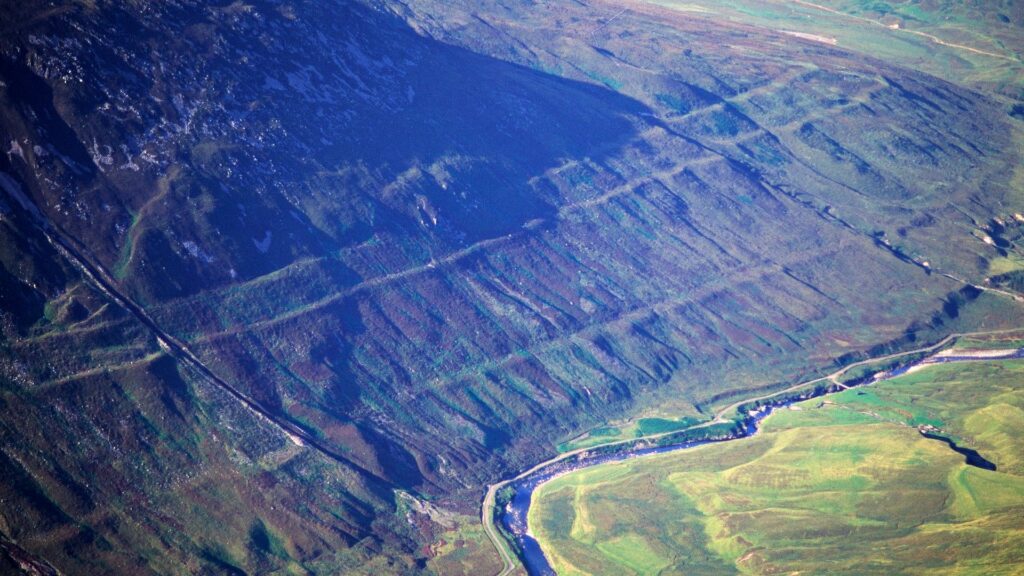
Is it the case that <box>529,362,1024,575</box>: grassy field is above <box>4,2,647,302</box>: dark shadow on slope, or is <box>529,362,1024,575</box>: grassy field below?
below

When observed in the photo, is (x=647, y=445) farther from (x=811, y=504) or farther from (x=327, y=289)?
(x=327, y=289)

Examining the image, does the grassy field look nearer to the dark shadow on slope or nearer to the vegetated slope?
the vegetated slope

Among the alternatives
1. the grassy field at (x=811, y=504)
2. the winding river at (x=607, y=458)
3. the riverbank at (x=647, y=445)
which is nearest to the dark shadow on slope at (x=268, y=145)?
the riverbank at (x=647, y=445)

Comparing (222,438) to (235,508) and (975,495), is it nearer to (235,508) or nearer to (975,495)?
(235,508)

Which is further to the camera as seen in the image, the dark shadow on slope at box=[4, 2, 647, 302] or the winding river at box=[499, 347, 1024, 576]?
the dark shadow on slope at box=[4, 2, 647, 302]

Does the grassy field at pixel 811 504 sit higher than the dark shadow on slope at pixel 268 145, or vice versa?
the dark shadow on slope at pixel 268 145

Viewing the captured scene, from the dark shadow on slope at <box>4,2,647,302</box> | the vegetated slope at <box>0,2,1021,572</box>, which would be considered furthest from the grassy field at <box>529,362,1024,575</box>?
the dark shadow on slope at <box>4,2,647,302</box>

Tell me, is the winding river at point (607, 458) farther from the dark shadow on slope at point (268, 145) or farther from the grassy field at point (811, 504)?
the dark shadow on slope at point (268, 145)

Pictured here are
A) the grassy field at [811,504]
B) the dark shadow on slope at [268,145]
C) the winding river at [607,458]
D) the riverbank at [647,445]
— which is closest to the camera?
the grassy field at [811,504]
